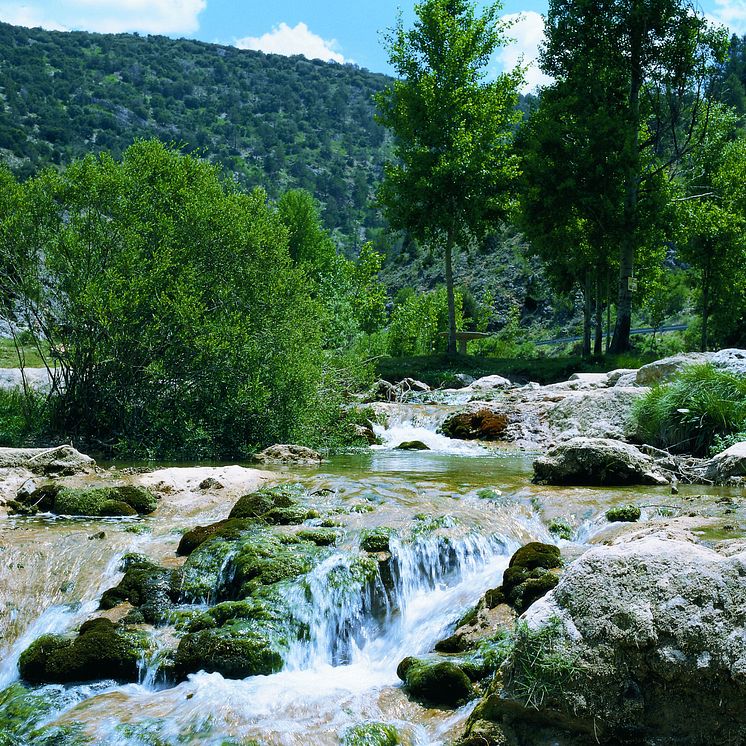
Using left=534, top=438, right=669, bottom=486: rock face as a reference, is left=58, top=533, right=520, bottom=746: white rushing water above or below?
below

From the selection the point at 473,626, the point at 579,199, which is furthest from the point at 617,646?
the point at 579,199

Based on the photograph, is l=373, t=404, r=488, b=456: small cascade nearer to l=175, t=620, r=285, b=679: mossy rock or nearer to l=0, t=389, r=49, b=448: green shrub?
l=0, t=389, r=49, b=448: green shrub

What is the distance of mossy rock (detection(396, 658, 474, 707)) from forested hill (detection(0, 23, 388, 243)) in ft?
296

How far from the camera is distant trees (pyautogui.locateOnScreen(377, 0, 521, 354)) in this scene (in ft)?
96.7

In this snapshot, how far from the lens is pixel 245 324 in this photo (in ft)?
49.6

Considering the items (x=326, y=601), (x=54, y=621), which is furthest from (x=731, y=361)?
(x=54, y=621)

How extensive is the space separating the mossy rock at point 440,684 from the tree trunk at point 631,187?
24064 mm

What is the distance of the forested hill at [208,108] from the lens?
11075cm

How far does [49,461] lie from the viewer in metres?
11.7

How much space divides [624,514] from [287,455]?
7029mm

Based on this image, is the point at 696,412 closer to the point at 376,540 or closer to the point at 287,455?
the point at 287,455

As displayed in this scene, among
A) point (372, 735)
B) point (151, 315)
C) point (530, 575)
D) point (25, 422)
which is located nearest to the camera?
point (372, 735)

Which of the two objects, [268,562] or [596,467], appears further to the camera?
[596,467]

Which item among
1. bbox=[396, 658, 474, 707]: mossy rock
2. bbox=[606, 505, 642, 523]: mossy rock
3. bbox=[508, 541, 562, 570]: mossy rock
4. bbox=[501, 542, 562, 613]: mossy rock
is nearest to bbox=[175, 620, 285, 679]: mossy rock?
bbox=[396, 658, 474, 707]: mossy rock
